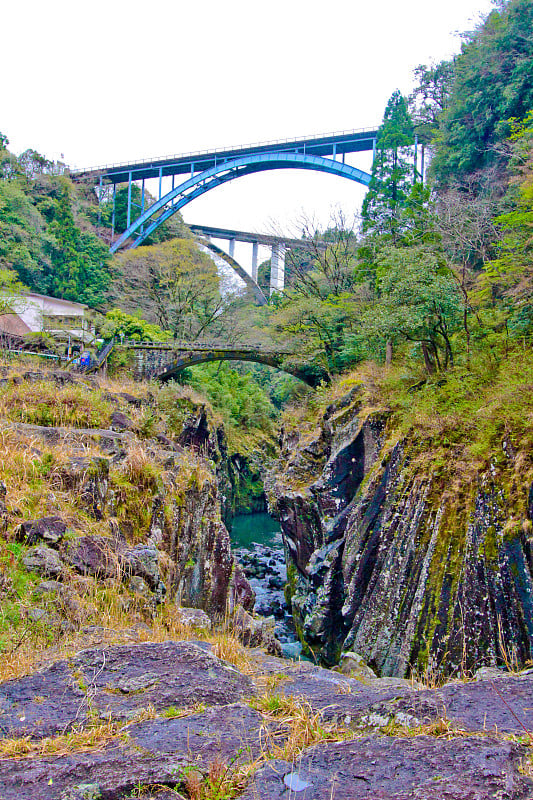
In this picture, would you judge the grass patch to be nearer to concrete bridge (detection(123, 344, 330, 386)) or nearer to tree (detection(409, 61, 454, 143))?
concrete bridge (detection(123, 344, 330, 386))

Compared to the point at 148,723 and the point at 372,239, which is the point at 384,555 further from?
the point at 372,239

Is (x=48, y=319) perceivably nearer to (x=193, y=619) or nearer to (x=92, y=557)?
(x=92, y=557)

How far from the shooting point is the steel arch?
3475cm

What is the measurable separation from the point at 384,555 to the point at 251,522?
2248 centimetres

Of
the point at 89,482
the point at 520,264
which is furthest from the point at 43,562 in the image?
the point at 520,264

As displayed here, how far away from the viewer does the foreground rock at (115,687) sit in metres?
2.54

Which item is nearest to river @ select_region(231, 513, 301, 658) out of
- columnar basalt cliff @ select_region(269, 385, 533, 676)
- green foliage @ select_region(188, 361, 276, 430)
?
columnar basalt cliff @ select_region(269, 385, 533, 676)

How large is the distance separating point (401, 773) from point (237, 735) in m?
0.82

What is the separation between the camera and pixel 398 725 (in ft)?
8.82

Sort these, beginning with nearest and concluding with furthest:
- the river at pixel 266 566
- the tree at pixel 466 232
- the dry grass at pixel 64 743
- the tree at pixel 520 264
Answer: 1. the dry grass at pixel 64 743
2. the tree at pixel 520 264
3. the tree at pixel 466 232
4. the river at pixel 266 566

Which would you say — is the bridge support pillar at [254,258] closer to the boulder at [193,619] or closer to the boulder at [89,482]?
the boulder at [89,482]

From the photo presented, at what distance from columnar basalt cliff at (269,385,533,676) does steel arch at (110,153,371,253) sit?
83.5 feet

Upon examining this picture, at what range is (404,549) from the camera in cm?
1030

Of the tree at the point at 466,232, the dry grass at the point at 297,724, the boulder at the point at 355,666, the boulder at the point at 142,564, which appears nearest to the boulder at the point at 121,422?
the boulder at the point at 142,564
